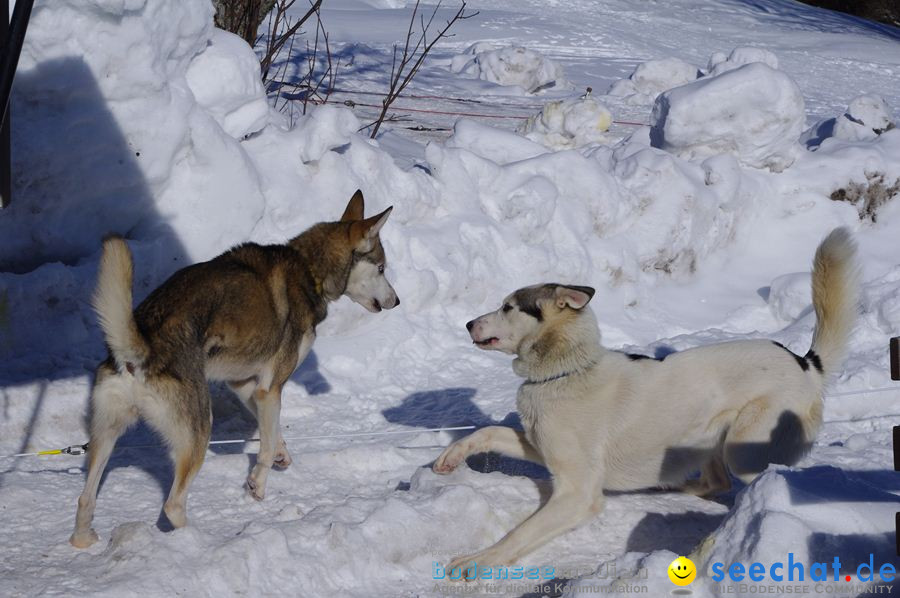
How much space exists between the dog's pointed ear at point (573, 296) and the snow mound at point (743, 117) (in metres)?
4.76

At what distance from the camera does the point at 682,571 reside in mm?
3357

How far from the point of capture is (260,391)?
466 centimetres

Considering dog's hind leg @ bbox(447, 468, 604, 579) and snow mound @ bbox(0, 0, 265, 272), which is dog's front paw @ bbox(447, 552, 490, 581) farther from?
snow mound @ bbox(0, 0, 265, 272)

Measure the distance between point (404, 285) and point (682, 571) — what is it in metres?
3.69

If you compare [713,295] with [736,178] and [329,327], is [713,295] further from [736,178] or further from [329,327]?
[329,327]

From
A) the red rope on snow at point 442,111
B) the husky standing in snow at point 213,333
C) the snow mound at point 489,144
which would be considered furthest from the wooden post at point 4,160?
the red rope on snow at point 442,111

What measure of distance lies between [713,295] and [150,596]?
563cm

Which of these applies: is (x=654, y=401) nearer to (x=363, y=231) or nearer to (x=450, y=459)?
(x=450, y=459)

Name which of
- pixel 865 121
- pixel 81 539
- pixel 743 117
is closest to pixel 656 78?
pixel 865 121

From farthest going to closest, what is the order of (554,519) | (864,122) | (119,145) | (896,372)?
(864,122) → (119,145) → (554,519) → (896,372)

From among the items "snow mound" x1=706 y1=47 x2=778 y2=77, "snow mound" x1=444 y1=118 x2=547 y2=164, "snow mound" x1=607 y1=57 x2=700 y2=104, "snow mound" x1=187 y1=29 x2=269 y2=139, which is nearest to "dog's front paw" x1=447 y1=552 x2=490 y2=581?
"snow mound" x1=187 y1=29 x2=269 y2=139

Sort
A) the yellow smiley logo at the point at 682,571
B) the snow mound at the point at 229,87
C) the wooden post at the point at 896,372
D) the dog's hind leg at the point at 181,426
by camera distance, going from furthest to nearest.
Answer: the snow mound at the point at 229,87 < the dog's hind leg at the point at 181,426 < the yellow smiley logo at the point at 682,571 < the wooden post at the point at 896,372

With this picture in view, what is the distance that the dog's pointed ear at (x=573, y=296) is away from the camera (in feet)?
14.3

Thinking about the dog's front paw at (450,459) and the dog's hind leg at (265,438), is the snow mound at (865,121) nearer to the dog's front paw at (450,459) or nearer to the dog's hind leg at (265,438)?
the dog's front paw at (450,459)
